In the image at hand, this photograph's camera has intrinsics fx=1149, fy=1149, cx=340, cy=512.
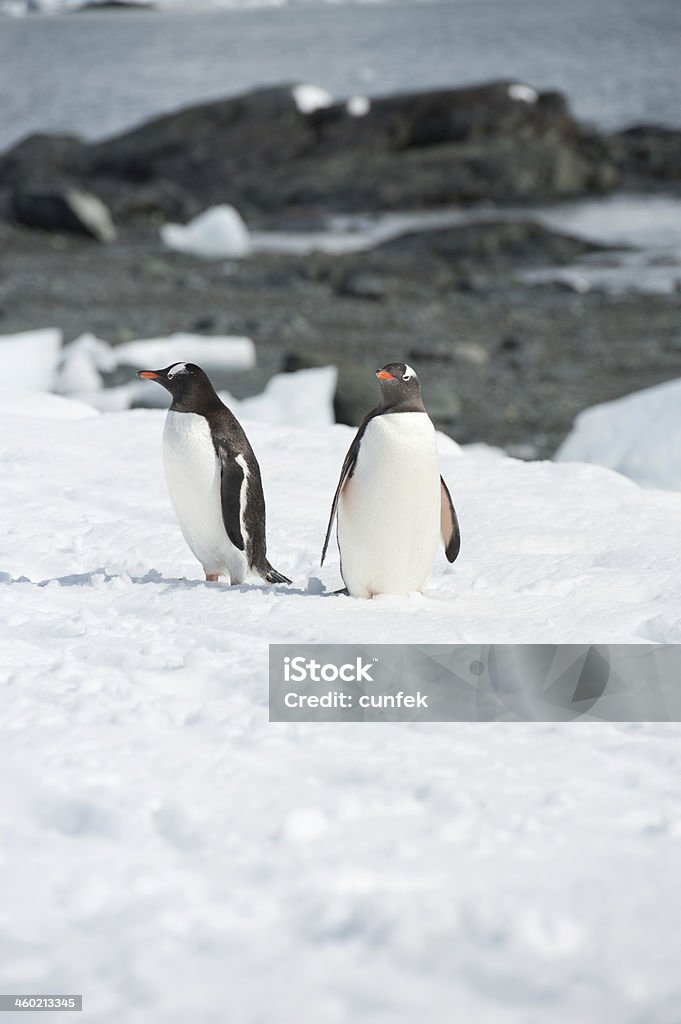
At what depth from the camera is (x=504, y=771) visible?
205 cm

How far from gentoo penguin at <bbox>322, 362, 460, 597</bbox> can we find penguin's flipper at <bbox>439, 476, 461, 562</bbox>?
0.08 meters

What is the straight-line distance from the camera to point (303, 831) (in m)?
1.84

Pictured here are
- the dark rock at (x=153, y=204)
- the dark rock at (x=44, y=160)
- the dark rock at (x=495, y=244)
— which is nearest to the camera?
the dark rock at (x=495, y=244)

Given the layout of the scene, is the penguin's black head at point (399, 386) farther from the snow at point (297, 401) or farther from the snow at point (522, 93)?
the snow at point (522, 93)

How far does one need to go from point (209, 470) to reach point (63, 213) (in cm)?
1502

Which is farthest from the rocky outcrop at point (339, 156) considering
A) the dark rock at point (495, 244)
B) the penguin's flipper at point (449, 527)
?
the penguin's flipper at point (449, 527)

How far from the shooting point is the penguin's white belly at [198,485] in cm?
315

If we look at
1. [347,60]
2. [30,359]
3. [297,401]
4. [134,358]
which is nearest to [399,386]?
[297,401]

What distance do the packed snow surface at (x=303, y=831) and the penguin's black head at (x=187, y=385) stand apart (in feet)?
1.73

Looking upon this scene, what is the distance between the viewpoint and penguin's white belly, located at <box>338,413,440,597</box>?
3082mm

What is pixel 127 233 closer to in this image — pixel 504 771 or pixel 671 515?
pixel 671 515

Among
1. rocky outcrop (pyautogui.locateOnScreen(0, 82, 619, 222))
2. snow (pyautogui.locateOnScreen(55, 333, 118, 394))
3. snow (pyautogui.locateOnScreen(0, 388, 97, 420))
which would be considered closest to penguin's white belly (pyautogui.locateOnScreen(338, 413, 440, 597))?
snow (pyautogui.locateOnScreen(0, 388, 97, 420))

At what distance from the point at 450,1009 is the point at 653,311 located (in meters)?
11.6

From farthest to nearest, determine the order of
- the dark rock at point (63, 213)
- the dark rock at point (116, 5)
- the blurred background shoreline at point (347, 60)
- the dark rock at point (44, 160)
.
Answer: the dark rock at point (116, 5) → the blurred background shoreline at point (347, 60) → the dark rock at point (44, 160) → the dark rock at point (63, 213)
